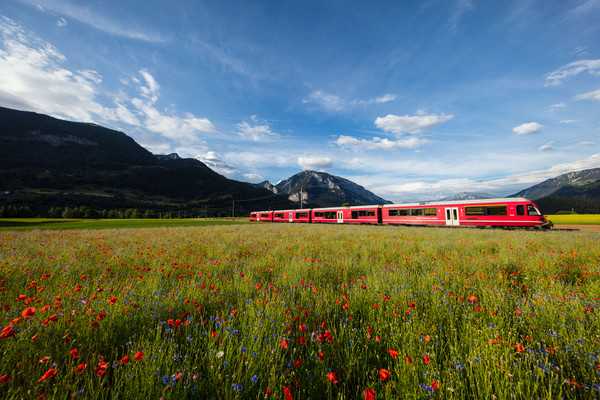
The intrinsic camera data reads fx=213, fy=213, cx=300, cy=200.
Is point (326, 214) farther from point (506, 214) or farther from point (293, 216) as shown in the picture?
point (506, 214)

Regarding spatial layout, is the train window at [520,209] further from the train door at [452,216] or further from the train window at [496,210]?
the train door at [452,216]

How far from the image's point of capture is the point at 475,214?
66.3 feet

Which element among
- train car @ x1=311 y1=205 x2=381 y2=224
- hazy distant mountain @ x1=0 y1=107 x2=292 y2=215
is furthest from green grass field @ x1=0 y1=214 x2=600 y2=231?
hazy distant mountain @ x1=0 y1=107 x2=292 y2=215

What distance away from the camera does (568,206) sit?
85.8 m

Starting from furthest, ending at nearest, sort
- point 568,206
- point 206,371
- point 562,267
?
1. point 568,206
2. point 562,267
3. point 206,371

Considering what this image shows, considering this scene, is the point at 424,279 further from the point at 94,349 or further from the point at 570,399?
the point at 94,349

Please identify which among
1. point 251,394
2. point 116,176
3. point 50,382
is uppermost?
point 116,176

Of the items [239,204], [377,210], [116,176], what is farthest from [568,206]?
[116,176]

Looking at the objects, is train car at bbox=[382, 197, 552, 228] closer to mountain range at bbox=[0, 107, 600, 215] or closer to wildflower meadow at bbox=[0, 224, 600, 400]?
wildflower meadow at bbox=[0, 224, 600, 400]

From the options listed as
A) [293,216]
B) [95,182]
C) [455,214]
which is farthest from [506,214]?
[95,182]

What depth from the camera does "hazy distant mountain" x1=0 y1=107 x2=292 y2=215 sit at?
102 meters

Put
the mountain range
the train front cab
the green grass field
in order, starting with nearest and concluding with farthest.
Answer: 1. the train front cab
2. the green grass field
3. the mountain range

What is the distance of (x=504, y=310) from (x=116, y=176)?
653 ft

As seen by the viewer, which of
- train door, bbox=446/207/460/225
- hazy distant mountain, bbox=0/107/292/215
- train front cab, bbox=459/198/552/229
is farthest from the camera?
hazy distant mountain, bbox=0/107/292/215
